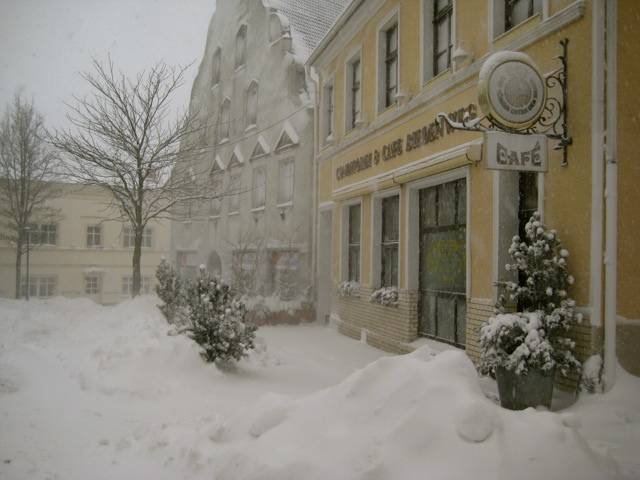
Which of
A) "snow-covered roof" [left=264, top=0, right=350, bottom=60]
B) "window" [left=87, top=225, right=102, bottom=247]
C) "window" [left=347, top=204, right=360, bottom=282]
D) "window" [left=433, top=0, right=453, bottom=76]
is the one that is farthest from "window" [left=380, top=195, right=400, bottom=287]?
"window" [left=87, top=225, right=102, bottom=247]

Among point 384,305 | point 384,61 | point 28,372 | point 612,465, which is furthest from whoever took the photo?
point 384,61

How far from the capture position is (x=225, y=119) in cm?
2244

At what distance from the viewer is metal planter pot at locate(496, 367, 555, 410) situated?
5504 mm

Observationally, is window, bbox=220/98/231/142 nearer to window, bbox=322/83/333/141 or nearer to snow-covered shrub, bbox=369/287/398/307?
window, bbox=322/83/333/141

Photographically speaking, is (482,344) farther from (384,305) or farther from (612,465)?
(384,305)

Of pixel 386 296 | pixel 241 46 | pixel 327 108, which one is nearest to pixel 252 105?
pixel 241 46

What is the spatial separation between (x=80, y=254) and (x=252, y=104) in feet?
63.3

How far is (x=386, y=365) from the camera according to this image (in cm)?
448

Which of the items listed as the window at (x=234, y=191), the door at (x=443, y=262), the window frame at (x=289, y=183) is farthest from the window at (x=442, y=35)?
the window at (x=234, y=191)

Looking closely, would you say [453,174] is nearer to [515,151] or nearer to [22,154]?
[515,151]

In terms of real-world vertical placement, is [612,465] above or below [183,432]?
above

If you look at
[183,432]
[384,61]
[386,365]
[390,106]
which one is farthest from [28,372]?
[384,61]

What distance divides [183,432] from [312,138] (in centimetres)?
1208

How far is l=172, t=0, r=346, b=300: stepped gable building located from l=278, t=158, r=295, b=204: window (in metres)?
0.03
